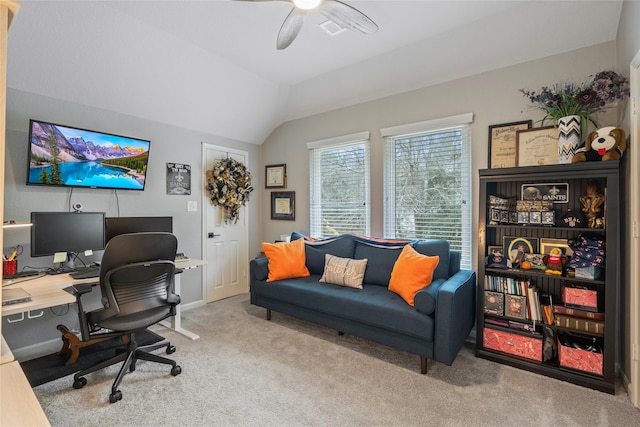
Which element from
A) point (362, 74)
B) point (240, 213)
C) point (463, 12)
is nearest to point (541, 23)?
point (463, 12)

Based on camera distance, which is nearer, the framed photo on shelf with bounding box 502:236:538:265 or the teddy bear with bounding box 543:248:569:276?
the teddy bear with bounding box 543:248:569:276

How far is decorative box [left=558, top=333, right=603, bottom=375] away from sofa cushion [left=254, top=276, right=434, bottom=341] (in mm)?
983

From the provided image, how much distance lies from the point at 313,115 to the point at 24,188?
3.13m

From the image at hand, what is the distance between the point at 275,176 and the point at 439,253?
267 centimetres

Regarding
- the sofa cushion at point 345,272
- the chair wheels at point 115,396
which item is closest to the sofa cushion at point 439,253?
the sofa cushion at point 345,272

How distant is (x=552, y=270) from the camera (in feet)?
7.95

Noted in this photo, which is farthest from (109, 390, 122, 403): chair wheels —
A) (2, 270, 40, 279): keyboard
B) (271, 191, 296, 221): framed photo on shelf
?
(271, 191, 296, 221): framed photo on shelf

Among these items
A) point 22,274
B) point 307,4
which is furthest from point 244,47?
point 22,274

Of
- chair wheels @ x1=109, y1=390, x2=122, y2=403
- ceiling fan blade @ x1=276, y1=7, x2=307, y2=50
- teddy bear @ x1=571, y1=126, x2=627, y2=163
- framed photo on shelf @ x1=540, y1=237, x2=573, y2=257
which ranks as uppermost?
ceiling fan blade @ x1=276, y1=7, x2=307, y2=50

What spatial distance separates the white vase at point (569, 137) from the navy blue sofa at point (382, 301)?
1.15 meters

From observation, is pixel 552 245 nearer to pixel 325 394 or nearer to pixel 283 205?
pixel 325 394

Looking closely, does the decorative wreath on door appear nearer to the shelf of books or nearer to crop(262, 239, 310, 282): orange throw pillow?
crop(262, 239, 310, 282): orange throw pillow

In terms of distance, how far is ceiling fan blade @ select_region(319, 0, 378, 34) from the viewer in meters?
1.99

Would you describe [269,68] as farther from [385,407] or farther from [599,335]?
[599,335]
